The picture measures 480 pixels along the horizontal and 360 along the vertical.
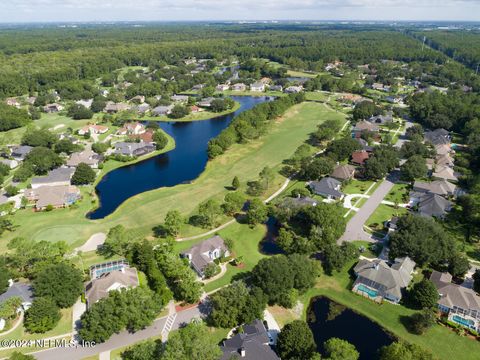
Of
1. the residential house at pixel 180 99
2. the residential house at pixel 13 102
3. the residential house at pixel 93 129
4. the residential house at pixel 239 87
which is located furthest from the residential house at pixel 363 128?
the residential house at pixel 13 102

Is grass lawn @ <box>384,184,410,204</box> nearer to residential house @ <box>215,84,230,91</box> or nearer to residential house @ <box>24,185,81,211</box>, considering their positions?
residential house @ <box>24,185,81,211</box>

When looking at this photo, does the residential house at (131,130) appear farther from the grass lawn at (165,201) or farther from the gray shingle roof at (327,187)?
the gray shingle roof at (327,187)

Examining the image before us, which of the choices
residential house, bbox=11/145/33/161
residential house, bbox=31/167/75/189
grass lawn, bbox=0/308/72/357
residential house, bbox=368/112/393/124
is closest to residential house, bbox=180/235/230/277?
grass lawn, bbox=0/308/72/357

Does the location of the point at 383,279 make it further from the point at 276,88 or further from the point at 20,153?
the point at 276,88

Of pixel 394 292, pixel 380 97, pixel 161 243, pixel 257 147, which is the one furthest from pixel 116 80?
pixel 394 292

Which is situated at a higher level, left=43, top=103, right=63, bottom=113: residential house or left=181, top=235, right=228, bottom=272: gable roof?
left=181, top=235, right=228, bottom=272: gable roof
